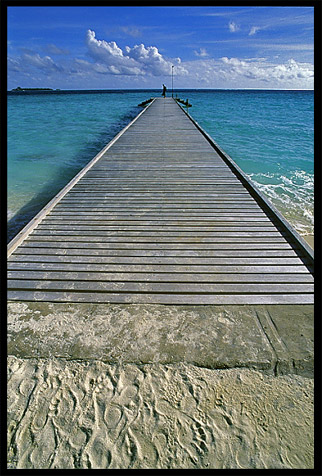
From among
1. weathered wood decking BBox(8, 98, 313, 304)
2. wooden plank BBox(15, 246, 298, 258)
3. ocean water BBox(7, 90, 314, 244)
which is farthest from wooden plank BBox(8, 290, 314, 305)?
ocean water BBox(7, 90, 314, 244)

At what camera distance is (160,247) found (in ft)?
11.6

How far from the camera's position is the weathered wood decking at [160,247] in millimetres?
2877

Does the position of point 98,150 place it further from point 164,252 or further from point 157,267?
point 157,267

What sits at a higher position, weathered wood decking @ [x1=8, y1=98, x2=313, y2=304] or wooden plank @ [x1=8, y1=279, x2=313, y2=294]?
weathered wood decking @ [x1=8, y1=98, x2=313, y2=304]

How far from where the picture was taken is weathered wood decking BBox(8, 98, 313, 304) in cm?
288

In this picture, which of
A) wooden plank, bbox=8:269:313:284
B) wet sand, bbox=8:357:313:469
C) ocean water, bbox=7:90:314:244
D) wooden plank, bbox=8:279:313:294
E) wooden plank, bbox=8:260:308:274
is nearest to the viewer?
wet sand, bbox=8:357:313:469

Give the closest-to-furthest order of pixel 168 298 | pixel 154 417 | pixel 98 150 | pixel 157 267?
A: pixel 154 417 → pixel 168 298 → pixel 157 267 → pixel 98 150

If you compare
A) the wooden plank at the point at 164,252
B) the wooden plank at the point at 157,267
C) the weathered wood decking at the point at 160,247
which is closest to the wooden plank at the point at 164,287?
the weathered wood decking at the point at 160,247

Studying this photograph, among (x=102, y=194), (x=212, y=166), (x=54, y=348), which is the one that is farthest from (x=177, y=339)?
(x=212, y=166)

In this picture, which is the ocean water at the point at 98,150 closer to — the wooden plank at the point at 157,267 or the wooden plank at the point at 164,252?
the wooden plank at the point at 164,252

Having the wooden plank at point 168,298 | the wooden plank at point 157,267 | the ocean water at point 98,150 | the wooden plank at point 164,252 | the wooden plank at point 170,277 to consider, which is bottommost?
the wooden plank at point 168,298

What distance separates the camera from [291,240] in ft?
11.9

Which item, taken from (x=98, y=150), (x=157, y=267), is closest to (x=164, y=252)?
(x=157, y=267)

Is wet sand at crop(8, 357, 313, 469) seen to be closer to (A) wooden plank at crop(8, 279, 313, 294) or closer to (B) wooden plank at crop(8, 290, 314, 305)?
(B) wooden plank at crop(8, 290, 314, 305)
